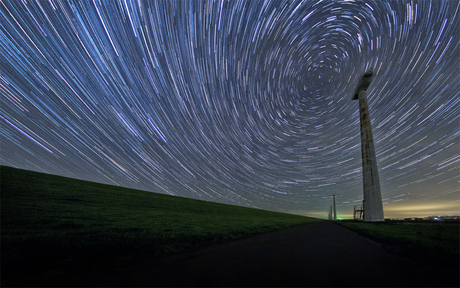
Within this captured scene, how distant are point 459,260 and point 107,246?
11.0 m

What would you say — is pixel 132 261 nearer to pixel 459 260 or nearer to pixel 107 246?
pixel 107 246

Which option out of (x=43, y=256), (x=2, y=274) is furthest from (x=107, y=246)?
(x=2, y=274)

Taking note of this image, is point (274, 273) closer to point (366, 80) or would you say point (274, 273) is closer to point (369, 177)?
point (369, 177)

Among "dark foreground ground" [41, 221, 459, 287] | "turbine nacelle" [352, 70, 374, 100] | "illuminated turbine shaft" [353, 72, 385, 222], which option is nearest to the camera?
"dark foreground ground" [41, 221, 459, 287]

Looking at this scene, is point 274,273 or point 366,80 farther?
point 366,80

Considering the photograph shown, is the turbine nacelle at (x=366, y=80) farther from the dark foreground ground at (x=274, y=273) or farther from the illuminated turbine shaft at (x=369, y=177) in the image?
the dark foreground ground at (x=274, y=273)

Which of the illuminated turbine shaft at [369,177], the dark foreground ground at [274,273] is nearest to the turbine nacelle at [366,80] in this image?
the illuminated turbine shaft at [369,177]

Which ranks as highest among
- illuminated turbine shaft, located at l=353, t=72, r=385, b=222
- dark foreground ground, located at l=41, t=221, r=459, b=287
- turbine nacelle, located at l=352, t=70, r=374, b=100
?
turbine nacelle, located at l=352, t=70, r=374, b=100

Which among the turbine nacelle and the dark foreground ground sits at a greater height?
the turbine nacelle

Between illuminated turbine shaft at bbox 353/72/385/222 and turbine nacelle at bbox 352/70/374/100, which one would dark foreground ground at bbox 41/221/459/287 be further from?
turbine nacelle at bbox 352/70/374/100

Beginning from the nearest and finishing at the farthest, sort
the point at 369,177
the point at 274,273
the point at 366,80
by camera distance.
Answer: the point at 274,273
the point at 369,177
the point at 366,80

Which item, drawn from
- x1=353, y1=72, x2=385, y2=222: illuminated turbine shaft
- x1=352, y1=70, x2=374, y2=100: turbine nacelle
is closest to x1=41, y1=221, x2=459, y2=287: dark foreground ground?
x1=353, y1=72, x2=385, y2=222: illuminated turbine shaft

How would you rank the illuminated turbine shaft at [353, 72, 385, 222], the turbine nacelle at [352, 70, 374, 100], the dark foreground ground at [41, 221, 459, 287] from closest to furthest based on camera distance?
the dark foreground ground at [41, 221, 459, 287] → the illuminated turbine shaft at [353, 72, 385, 222] → the turbine nacelle at [352, 70, 374, 100]

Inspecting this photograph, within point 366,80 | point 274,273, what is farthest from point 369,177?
point 274,273
